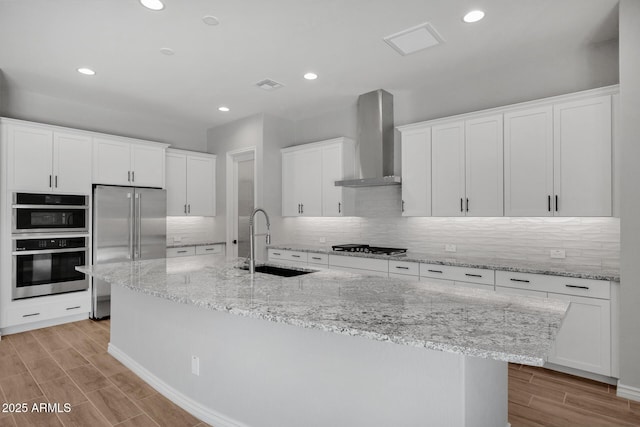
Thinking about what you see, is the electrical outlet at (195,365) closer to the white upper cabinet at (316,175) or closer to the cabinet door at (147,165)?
the white upper cabinet at (316,175)

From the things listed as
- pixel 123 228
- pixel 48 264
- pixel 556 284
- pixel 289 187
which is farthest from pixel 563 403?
pixel 48 264

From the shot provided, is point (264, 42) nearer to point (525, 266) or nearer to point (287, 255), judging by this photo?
point (287, 255)

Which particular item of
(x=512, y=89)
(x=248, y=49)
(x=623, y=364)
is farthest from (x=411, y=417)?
(x=512, y=89)

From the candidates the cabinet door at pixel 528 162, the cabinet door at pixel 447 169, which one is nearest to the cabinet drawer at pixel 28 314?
the cabinet door at pixel 447 169

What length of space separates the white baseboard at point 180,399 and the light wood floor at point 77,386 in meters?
0.04

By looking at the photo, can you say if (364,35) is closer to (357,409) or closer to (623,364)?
(357,409)

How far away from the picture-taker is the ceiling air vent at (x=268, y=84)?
4090 mm

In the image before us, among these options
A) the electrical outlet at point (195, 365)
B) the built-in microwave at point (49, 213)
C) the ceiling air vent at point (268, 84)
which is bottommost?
the electrical outlet at point (195, 365)

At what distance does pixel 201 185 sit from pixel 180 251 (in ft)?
3.76

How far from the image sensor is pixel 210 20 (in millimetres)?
2795

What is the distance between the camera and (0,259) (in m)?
3.89

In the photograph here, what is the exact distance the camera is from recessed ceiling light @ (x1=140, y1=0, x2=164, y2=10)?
2541mm

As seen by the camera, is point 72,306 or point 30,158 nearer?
point 30,158

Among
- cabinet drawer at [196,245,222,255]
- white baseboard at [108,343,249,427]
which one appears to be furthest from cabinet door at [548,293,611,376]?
cabinet drawer at [196,245,222,255]
